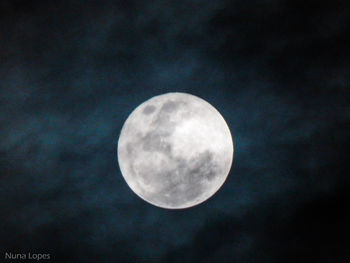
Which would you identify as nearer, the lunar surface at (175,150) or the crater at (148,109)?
the lunar surface at (175,150)

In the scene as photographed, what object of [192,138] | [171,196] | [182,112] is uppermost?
[182,112]

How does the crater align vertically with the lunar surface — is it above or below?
above

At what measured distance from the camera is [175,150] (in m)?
18.3

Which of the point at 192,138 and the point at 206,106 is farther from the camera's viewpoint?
the point at 206,106

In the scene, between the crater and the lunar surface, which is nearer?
the lunar surface

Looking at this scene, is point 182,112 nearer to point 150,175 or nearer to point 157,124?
point 157,124

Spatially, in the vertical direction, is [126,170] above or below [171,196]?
above

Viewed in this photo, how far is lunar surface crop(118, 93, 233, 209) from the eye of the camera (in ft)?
60.8

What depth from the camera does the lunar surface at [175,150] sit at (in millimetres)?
18531

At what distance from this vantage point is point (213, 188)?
20.0 meters

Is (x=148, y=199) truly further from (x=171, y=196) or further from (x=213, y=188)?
(x=213, y=188)

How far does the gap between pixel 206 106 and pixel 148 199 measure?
5019 mm

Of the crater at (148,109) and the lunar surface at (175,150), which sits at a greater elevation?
the crater at (148,109)

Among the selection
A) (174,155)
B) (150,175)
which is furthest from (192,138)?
(150,175)
